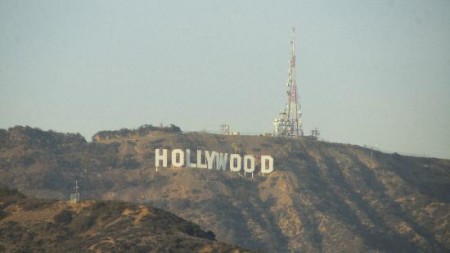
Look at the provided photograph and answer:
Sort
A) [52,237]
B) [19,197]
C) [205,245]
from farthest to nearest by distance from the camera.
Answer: [19,197] → [52,237] → [205,245]

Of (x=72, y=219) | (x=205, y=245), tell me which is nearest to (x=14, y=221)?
(x=72, y=219)

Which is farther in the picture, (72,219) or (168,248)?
(72,219)

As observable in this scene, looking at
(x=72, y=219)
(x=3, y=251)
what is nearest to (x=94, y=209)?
(x=72, y=219)

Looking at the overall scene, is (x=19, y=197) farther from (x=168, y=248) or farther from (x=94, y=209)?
(x=168, y=248)

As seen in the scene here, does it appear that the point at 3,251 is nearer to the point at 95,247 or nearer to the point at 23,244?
the point at 23,244

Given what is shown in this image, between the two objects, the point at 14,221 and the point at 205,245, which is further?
the point at 14,221

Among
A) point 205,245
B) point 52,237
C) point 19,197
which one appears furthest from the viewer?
point 19,197
